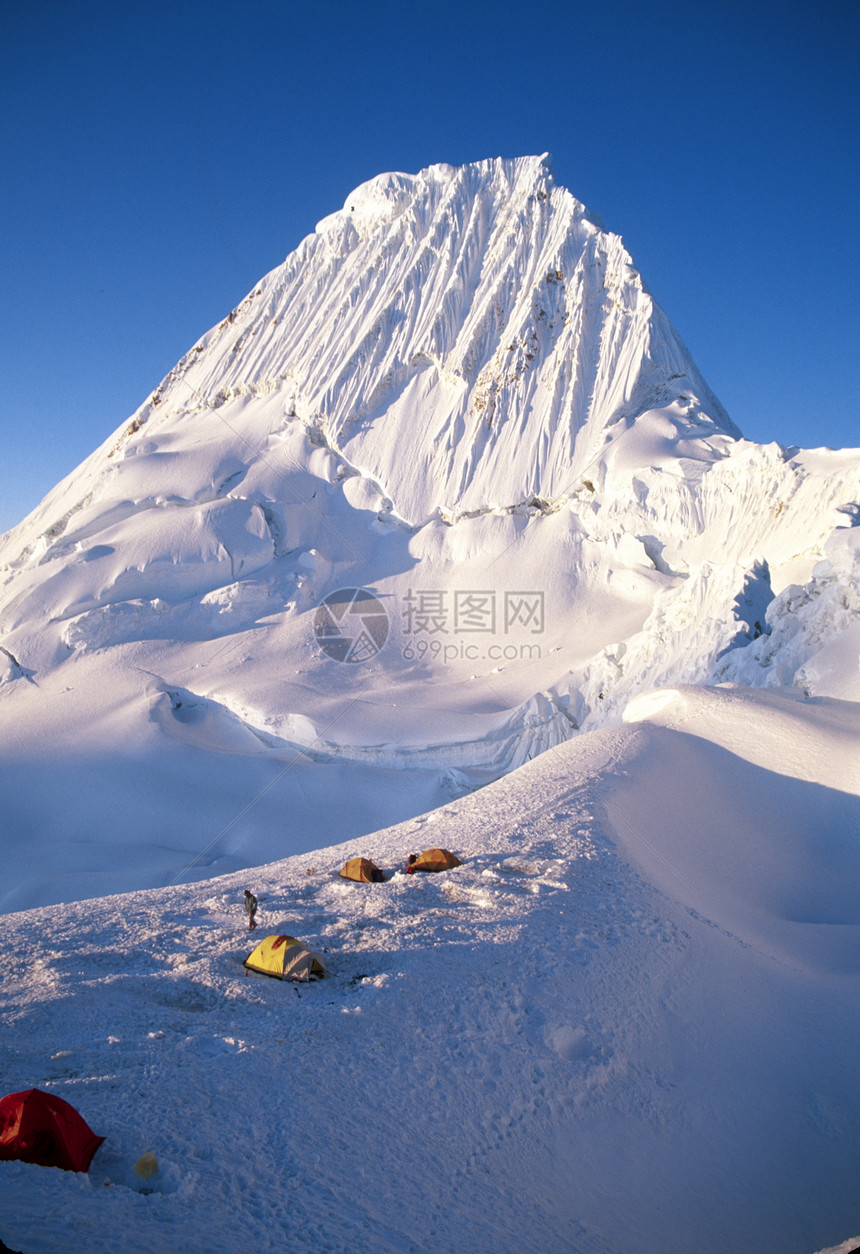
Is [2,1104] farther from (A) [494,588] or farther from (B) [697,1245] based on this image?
(A) [494,588]

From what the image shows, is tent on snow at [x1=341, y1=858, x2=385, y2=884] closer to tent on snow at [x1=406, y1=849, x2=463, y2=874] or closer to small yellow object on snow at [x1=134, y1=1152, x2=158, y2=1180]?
tent on snow at [x1=406, y1=849, x2=463, y2=874]

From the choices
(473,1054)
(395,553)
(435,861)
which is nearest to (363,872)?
(435,861)

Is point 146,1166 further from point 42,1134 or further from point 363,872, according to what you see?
point 363,872

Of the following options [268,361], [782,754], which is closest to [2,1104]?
[782,754]

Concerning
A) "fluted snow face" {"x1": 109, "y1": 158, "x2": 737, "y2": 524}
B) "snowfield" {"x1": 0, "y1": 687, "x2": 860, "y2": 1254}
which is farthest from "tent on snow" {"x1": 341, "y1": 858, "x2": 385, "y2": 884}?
"fluted snow face" {"x1": 109, "y1": 158, "x2": 737, "y2": 524}

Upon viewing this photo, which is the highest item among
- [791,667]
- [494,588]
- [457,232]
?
[457,232]

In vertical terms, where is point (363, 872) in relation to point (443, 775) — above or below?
above

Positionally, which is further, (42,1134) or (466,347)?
(466,347)
